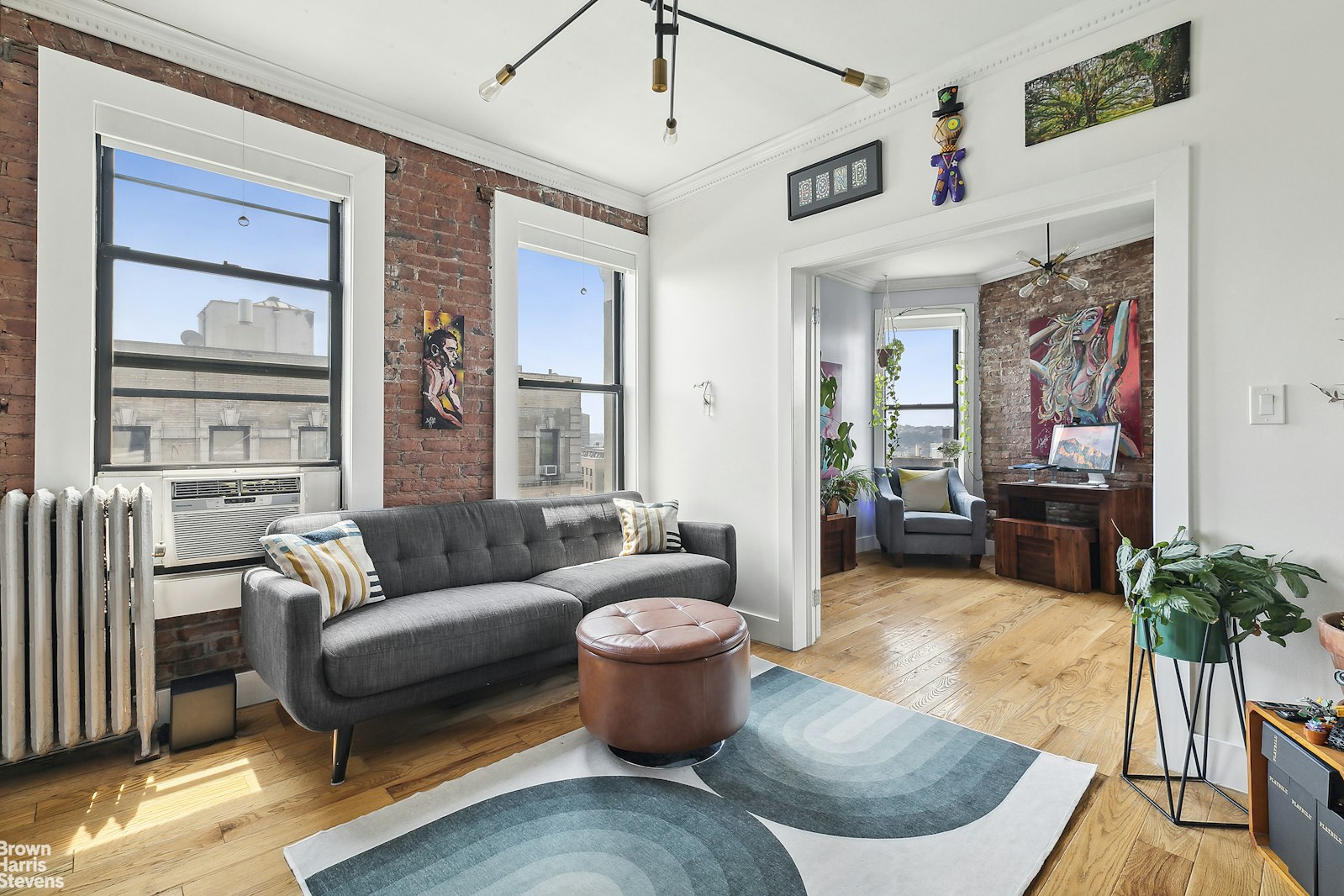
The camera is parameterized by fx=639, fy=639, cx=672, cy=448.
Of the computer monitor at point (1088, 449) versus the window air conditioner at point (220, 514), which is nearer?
the window air conditioner at point (220, 514)

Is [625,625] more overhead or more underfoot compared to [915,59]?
more underfoot

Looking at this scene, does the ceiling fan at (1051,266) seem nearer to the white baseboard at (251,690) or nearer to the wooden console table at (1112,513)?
the wooden console table at (1112,513)

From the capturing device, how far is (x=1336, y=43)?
6.35 feet

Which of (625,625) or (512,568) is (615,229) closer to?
(512,568)

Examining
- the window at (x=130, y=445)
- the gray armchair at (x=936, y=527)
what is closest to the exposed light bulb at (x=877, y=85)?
the window at (x=130, y=445)

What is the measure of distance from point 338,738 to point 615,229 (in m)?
3.26

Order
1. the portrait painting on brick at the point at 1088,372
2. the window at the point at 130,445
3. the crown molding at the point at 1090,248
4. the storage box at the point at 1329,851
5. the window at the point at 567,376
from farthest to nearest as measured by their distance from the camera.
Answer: the portrait painting on brick at the point at 1088,372 → the crown molding at the point at 1090,248 → the window at the point at 567,376 → the window at the point at 130,445 → the storage box at the point at 1329,851

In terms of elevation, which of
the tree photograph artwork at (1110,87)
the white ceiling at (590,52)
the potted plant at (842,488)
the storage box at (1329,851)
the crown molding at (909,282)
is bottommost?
the storage box at (1329,851)

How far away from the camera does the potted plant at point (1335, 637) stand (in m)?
1.68

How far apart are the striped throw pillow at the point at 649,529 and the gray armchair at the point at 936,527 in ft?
9.29

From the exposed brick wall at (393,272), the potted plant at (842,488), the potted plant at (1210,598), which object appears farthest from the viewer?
the potted plant at (842,488)

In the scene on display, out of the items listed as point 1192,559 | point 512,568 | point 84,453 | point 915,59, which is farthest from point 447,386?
point 1192,559

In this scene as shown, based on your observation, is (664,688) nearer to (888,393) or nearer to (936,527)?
(936,527)

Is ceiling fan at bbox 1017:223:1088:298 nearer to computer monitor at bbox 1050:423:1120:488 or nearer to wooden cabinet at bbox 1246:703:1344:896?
computer monitor at bbox 1050:423:1120:488
